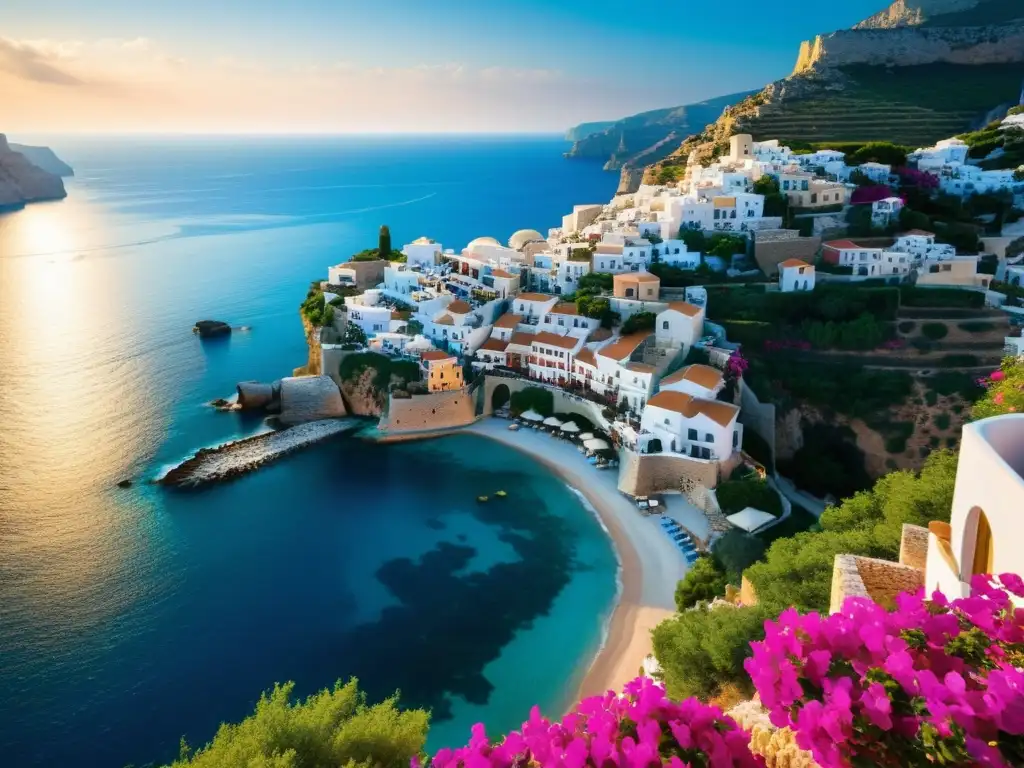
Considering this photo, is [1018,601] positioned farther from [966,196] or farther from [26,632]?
[966,196]

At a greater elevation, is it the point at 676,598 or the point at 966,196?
the point at 966,196

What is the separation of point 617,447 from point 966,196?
96.3 feet

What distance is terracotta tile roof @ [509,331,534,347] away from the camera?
120 feet

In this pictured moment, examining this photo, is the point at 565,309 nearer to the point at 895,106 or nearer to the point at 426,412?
the point at 426,412

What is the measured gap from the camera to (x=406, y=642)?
70.2 ft

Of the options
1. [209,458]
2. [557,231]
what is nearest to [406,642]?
[209,458]

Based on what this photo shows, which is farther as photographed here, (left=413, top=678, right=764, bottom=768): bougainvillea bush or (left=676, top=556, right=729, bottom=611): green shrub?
(left=676, top=556, right=729, bottom=611): green shrub

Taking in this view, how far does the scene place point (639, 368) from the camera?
3130 cm

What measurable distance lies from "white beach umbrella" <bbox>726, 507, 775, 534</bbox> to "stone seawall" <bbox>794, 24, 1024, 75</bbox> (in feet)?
191

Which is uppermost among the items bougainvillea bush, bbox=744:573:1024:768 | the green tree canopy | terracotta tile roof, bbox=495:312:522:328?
bougainvillea bush, bbox=744:573:1024:768

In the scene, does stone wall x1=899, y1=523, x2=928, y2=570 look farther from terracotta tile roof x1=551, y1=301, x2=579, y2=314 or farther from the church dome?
the church dome

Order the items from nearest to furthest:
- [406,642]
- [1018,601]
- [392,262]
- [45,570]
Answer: [1018,601]
[406,642]
[45,570]
[392,262]

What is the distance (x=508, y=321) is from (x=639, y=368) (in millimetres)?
9531

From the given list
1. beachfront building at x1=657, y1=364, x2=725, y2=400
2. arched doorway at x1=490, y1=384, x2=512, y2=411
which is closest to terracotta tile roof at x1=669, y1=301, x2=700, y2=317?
beachfront building at x1=657, y1=364, x2=725, y2=400
